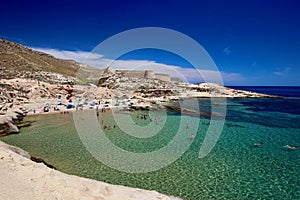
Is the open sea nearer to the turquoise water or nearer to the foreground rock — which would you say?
the turquoise water

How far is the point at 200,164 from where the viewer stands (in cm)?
1252

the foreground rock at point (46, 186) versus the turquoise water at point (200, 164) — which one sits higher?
the foreground rock at point (46, 186)

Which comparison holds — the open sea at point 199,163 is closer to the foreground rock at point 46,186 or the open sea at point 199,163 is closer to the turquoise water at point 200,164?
the turquoise water at point 200,164

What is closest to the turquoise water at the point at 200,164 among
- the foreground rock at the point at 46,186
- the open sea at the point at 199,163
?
the open sea at the point at 199,163

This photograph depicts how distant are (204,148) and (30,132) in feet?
52.5

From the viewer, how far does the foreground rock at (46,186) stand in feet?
21.3

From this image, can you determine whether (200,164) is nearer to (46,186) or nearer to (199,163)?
(199,163)

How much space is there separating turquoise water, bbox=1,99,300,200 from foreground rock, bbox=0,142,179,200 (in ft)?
6.51

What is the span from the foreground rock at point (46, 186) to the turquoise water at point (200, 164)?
1985mm

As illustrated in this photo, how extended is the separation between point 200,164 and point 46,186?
8.74 metres

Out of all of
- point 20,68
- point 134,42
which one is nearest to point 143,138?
point 134,42

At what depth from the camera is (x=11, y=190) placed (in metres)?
6.36

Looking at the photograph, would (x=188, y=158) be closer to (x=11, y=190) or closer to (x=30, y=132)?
(x=11, y=190)

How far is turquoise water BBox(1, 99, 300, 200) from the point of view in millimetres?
9625
